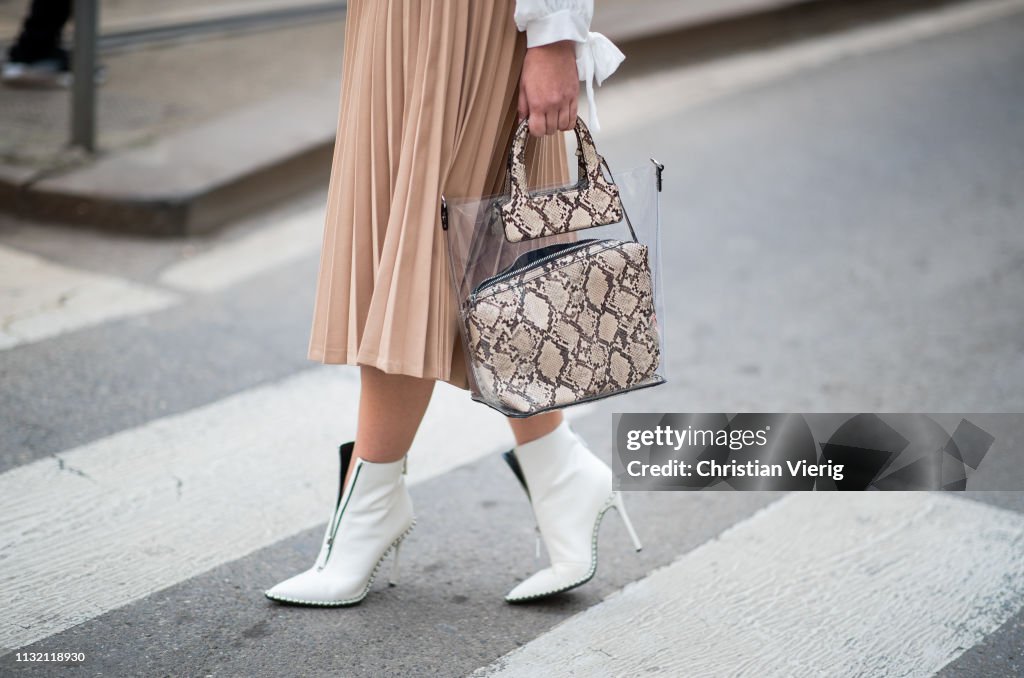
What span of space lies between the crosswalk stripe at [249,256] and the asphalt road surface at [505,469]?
16mm

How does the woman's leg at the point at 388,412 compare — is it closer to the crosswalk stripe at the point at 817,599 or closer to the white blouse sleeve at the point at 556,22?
the crosswalk stripe at the point at 817,599

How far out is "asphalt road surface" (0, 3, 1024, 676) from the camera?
93.1 inches

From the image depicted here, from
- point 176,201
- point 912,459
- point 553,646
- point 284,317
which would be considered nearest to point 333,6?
point 176,201

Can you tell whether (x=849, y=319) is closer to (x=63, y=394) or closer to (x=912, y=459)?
(x=912, y=459)

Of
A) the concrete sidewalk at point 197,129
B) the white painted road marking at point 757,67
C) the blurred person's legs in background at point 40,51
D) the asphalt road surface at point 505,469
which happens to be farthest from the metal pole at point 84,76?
the white painted road marking at point 757,67

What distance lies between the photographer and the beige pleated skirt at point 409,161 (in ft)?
7.21

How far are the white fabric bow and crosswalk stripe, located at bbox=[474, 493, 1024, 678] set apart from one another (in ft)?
3.35

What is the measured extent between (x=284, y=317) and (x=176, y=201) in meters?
0.94

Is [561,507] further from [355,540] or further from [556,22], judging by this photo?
[556,22]

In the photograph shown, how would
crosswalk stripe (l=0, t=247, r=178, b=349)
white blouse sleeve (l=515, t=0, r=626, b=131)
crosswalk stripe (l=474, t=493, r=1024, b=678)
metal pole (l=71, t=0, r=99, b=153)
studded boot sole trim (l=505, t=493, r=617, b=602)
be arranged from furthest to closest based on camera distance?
metal pole (l=71, t=0, r=99, b=153) → crosswalk stripe (l=0, t=247, r=178, b=349) → studded boot sole trim (l=505, t=493, r=617, b=602) → crosswalk stripe (l=474, t=493, r=1024, b=678) → white blouse sleeve (l=515, t=0, r=626, b=131)

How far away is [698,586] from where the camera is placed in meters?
2.63

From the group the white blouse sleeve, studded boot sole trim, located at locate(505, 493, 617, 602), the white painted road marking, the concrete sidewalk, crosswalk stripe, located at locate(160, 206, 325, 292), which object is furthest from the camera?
the white painted road marking

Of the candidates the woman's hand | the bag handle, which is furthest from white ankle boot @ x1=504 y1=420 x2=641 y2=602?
the woman's hand

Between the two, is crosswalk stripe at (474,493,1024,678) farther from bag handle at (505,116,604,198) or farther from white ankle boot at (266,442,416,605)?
bag handle at (505,116,604,198)
